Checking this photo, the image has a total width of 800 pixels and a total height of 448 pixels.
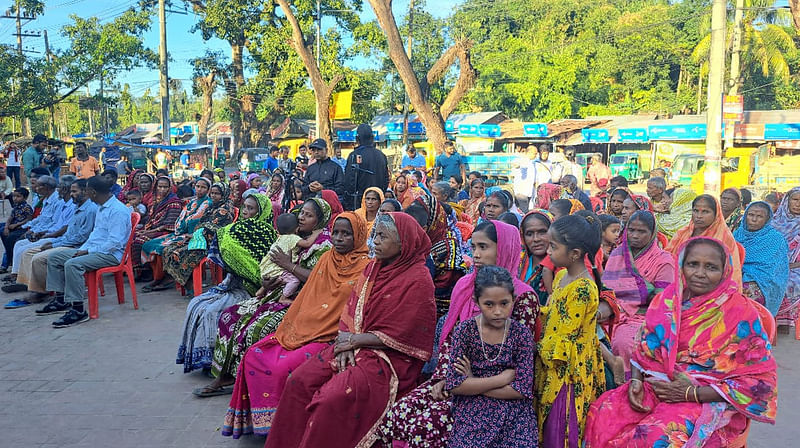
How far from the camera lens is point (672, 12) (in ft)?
117

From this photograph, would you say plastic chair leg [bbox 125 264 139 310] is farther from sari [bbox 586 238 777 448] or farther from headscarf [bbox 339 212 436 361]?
sari [bbox 586 238 777 448]

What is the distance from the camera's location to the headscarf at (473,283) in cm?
322

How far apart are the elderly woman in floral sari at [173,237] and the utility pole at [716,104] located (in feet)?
25.9

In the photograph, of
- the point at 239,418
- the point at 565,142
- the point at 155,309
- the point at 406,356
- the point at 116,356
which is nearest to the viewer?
the point at 406,356

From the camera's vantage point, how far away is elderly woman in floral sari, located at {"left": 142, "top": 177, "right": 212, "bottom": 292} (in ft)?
25.3

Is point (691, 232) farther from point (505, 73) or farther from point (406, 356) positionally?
point (505, 73)

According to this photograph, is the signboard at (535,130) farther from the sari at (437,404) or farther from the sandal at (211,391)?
the sari at (437,404)

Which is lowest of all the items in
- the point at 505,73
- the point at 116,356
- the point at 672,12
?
the point at 116,356

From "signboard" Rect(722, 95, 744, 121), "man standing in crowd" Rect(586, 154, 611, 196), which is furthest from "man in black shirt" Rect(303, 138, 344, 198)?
"signboard" Rect(722, 95, 744, 121)

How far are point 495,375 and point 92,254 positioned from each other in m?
5.17

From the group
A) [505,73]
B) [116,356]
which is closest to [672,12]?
[505,73]

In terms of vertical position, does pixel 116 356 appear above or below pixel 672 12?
below

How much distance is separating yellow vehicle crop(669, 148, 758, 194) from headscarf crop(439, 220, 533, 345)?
1771 cm

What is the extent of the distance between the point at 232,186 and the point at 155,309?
181 cm
